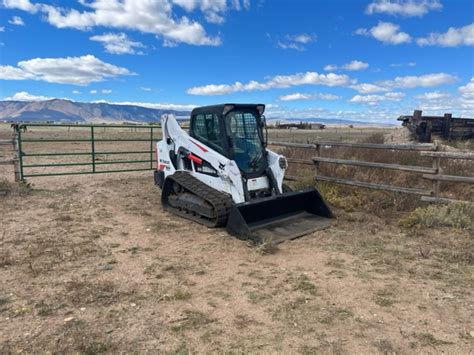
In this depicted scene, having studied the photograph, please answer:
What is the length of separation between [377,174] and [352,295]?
19.5ft

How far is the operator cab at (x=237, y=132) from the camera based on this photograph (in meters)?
7.02

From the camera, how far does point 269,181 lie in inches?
290

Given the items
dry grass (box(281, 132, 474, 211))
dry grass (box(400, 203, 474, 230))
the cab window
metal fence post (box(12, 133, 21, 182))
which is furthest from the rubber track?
metal fence post (box(12, 133, 21, 182))

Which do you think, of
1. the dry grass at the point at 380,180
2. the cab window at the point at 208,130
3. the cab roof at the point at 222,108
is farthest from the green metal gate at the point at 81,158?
the dry grass at the point at 380,180

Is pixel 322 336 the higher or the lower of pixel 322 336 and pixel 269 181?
the lower

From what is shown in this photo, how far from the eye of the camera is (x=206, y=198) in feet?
22.3

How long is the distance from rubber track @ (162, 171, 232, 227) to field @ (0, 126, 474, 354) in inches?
7.9

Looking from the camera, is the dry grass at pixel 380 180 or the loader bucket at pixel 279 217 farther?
the dry grass at pixel 380 180

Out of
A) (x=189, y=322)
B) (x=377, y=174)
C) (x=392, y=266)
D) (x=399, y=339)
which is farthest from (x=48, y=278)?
(x=377, y=174)

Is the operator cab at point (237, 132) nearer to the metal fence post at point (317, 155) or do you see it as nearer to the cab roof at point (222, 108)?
the cab roof at point (222, 108)

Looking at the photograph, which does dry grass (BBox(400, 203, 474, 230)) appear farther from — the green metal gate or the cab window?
the green metal gate

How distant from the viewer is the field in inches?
137

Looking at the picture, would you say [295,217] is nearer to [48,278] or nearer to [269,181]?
[269,181]

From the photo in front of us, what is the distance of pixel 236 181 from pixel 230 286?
2427 mm
